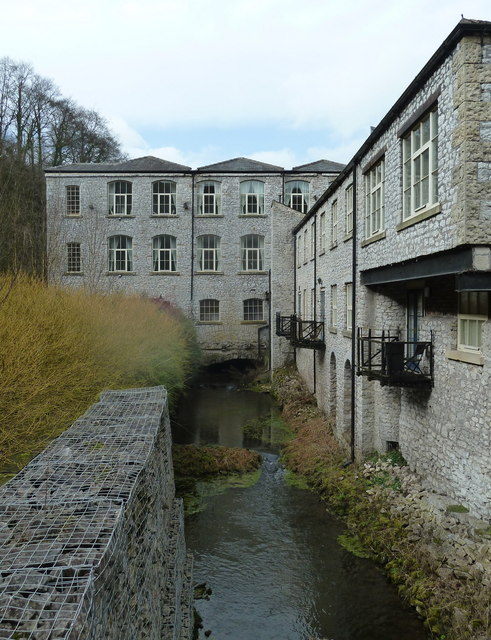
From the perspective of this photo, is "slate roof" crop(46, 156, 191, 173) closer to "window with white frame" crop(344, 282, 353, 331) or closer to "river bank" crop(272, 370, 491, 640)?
"window with white frame" crop(344, 282, 353, 331)

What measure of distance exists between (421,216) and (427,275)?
3.30 feet

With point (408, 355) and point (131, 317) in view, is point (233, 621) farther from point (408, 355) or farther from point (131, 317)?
point (131, 317)

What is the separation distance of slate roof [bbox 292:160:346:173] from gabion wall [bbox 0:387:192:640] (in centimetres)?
2643

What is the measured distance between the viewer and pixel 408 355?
11789 millimetres

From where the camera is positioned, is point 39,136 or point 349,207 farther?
point 39,136

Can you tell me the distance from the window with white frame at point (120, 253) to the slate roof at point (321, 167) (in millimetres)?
10719

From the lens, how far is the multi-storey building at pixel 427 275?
290 inches

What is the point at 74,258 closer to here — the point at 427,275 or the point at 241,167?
the point at 241,167

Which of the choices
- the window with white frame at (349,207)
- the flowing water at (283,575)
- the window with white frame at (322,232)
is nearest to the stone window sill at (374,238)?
the window with white frame at (349,207)

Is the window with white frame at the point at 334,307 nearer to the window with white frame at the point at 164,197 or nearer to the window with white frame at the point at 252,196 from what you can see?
the window with white frame at the point at 252,196

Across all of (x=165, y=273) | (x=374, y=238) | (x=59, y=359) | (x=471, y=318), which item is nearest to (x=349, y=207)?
(x=374, y=238)

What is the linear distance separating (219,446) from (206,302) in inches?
627

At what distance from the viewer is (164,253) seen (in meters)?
31.7

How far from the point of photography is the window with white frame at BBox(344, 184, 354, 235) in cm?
1463
